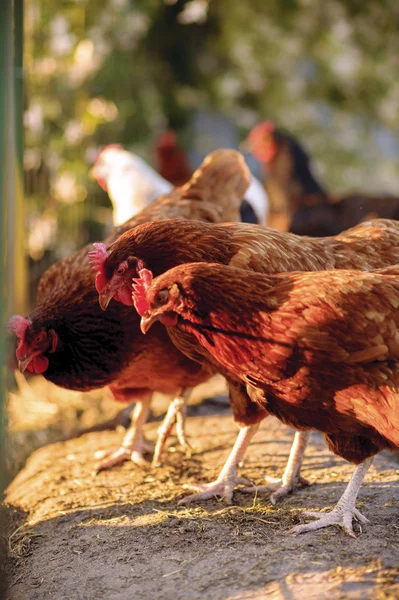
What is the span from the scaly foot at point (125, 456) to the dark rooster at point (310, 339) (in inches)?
47.4

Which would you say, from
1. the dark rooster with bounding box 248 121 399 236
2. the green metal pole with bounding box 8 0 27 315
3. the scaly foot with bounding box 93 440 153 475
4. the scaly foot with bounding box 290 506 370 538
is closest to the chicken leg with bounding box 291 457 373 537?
the scaly foot with bounding box 290 506 370 538

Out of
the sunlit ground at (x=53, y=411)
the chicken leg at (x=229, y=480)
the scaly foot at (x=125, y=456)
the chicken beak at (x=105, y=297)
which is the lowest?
the sunlit ground at (x=53, y=411)

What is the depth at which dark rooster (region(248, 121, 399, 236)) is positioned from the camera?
17.4ft

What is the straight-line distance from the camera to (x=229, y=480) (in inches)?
105

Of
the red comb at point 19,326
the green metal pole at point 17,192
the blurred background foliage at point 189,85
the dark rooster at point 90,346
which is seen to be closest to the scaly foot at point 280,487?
the dark rooster at point 90,346

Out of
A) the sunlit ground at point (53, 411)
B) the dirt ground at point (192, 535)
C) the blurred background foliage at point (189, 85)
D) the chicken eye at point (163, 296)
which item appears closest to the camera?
the dirt ground at point (192, 535)

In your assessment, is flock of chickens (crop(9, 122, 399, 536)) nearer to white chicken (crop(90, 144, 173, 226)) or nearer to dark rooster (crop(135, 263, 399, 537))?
dark rooster (crop(135, 263, 399, 537))

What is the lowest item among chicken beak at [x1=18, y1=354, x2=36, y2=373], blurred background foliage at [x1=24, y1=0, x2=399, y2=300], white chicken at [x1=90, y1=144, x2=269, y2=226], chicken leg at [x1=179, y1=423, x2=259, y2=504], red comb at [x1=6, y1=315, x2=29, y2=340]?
chicken leg at [x1=179, y1=423, x2=259, y2=504]

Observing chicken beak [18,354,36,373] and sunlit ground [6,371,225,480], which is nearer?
chicken beak [18,354,36,373]

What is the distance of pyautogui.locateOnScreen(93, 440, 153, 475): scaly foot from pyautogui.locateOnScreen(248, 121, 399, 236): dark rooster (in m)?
2.69

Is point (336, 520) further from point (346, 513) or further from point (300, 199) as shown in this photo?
point (300, 199)

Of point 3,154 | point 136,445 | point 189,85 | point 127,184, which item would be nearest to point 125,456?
point 136,445

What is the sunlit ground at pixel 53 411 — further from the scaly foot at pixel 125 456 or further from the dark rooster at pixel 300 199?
the dark rooster at pixel 300 199

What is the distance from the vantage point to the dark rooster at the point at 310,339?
78.5 inches
